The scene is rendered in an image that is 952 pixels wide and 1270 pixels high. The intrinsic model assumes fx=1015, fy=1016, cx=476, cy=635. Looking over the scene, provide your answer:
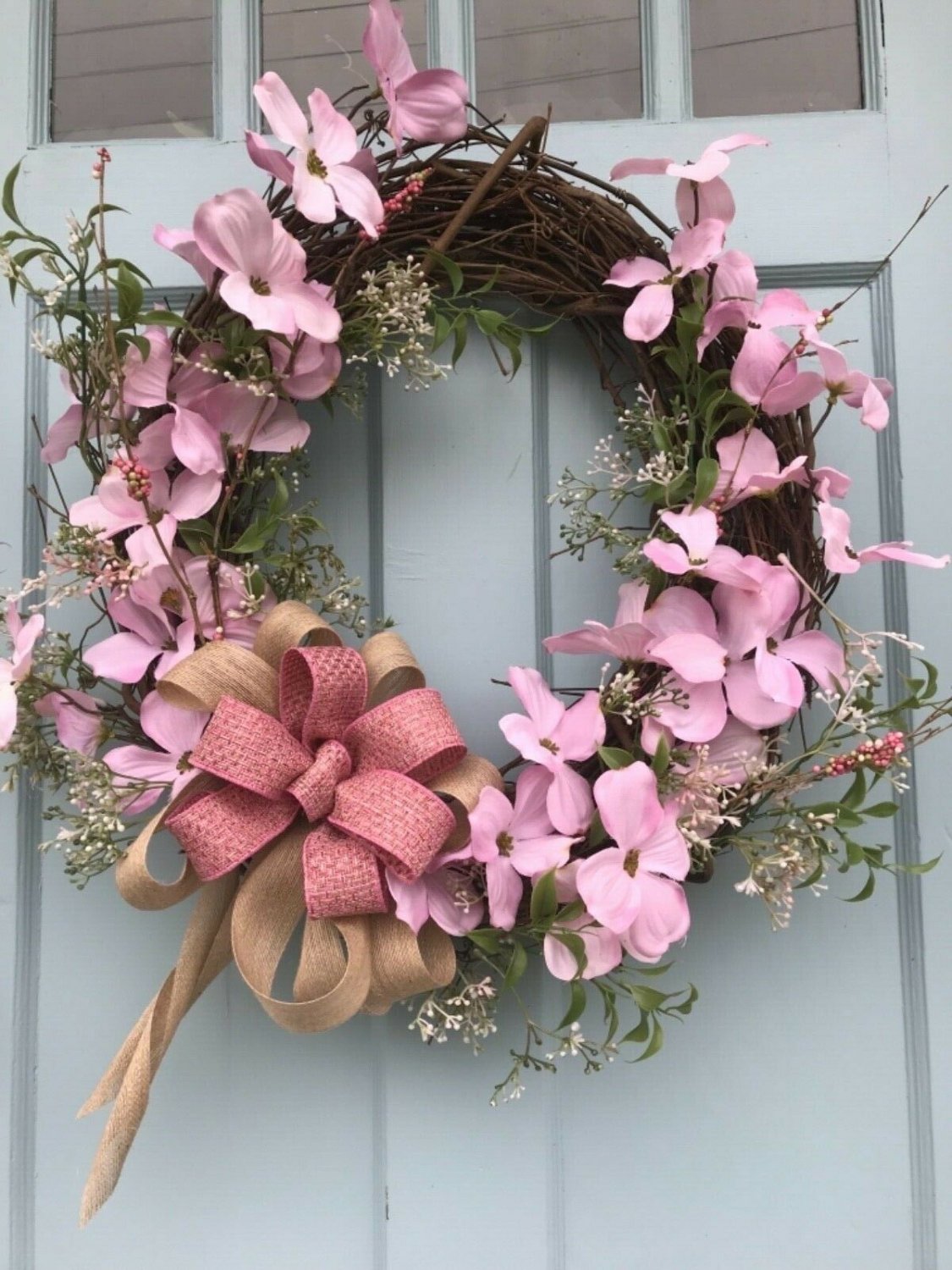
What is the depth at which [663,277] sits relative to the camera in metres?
0.75

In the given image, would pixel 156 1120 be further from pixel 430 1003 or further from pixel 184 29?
pixel 184 29

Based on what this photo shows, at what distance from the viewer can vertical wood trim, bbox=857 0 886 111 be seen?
87 cm

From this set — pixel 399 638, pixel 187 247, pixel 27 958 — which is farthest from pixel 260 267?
pixel 27 958

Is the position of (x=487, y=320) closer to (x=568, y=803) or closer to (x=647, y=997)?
(x=568, y=803)

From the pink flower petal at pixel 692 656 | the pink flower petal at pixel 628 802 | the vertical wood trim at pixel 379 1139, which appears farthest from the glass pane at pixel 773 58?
the vertical wood trim at pixel 379 1139

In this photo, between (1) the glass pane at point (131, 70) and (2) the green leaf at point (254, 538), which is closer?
(2) the green leaf at point (254, 538)

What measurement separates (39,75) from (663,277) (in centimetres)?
58

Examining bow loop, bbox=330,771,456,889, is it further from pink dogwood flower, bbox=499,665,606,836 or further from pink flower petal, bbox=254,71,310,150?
pink flower petal, bbox=254,71,310,150

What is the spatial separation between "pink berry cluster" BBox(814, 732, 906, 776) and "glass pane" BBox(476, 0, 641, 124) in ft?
1.88

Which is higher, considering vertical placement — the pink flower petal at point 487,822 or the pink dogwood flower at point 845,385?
the pink dogwood flower at point 845,385

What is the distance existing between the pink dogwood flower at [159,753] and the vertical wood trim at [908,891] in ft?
1.85

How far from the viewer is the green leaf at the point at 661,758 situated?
70cm

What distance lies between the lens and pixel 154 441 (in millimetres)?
732

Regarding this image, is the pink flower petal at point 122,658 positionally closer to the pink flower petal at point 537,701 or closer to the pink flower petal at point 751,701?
the pink flower petal at point 537,701
